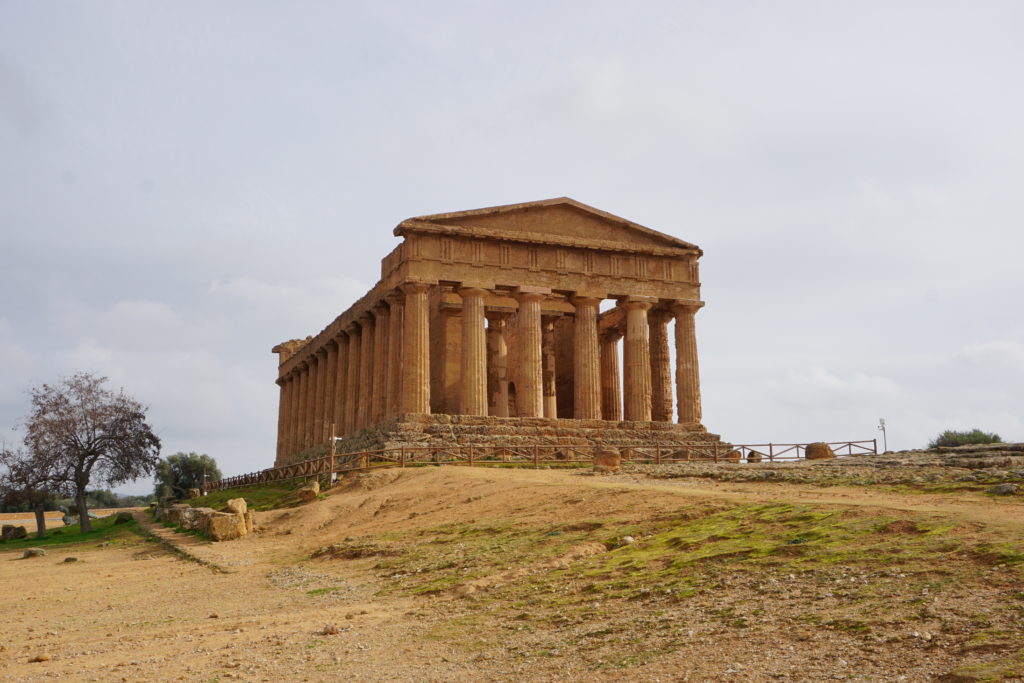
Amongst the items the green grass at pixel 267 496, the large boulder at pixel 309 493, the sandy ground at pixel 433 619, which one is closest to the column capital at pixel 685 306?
the green grass at pixel 267 496

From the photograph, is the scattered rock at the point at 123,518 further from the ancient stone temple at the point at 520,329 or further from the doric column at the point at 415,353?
the doric column at the point at 415,353

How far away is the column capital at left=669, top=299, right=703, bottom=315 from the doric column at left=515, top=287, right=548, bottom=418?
7.15m

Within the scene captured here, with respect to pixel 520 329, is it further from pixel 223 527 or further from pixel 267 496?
pixel 223 527

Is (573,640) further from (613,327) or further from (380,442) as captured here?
(613,327)

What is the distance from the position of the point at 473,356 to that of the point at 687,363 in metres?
11.3

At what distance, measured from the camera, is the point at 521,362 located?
149ft

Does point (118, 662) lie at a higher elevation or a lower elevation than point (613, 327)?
lower

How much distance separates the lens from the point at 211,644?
1402 cm

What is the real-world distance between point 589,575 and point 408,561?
568 centimetres

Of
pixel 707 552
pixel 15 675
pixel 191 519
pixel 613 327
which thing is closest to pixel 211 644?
pixel 15 675

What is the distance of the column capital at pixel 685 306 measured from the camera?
157 feet

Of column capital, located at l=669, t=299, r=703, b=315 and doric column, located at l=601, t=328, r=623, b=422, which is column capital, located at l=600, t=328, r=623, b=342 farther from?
column capital, located at l=669, t=299, r=703, b=315

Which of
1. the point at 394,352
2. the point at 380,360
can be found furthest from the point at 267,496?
the point at 380,360

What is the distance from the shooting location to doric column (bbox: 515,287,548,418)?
4450 cm
